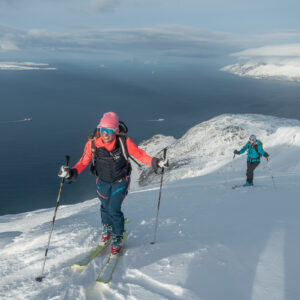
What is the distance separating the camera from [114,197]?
5355 millimetres

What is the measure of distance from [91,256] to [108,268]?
0.69 meters

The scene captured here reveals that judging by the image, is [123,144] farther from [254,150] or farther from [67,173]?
[254,150]

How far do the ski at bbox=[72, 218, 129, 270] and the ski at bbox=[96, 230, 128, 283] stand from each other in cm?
34

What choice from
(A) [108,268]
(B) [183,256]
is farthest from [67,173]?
(B) [183,256]

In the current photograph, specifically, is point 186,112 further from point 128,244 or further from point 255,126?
point 128,244

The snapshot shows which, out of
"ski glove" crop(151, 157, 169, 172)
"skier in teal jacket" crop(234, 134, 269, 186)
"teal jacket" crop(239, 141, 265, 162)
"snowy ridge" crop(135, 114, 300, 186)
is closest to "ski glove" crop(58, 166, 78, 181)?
"ski glove" crop(151, 157, 169, 172)

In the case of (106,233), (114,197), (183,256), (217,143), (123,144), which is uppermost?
(123,144)

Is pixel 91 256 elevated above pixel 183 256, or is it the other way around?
pixel 183 256

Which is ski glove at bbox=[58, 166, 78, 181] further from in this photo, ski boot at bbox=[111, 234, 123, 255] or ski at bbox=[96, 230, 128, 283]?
ski at bbox=[96, 230, 128, 283]

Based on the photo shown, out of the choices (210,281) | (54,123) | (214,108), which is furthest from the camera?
(214,108)

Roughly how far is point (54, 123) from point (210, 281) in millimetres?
109874

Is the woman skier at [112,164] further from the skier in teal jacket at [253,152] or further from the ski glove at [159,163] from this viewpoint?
the skier in teal jacket at [253,152]

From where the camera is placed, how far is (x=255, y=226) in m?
6.72

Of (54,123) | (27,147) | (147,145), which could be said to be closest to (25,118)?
(54,123)
